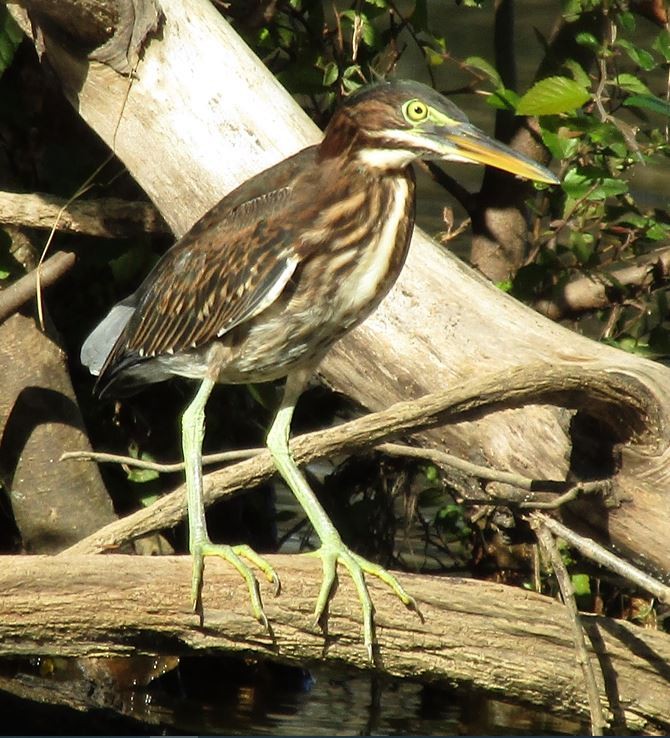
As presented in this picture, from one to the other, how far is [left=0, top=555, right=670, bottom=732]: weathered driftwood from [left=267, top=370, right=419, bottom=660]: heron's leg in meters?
0.03

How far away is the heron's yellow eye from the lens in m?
3.19

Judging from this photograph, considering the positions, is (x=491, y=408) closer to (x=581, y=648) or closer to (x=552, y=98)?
(x=581, y=648)

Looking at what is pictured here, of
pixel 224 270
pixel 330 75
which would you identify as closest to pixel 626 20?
pixel 330 75

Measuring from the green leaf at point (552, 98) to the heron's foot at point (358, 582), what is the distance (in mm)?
1246

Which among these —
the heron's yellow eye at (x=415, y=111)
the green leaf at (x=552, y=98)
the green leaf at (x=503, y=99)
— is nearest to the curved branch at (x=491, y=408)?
the heron's yellow eye at (x=415, y=111)

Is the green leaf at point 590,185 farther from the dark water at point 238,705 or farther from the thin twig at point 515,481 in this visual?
the dark water at point 238,705

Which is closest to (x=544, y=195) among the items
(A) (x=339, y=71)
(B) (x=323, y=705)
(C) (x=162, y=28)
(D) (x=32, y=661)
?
(A) (x=339, y=71)

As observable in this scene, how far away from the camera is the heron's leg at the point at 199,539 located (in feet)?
10.1

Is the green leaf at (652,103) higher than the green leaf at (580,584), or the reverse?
the green leaf at (652,103)

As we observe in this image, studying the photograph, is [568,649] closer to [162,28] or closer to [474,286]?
[474,286]

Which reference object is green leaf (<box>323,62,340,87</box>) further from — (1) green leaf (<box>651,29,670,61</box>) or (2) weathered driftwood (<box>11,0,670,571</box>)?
(1) green leaf (<box>651,29,670,61</box>)

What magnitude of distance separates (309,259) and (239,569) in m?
0.73

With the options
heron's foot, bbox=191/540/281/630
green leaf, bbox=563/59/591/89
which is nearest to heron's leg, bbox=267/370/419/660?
heron's foot, bbox=191/540/281/630

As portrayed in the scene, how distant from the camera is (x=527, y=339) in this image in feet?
11.8
